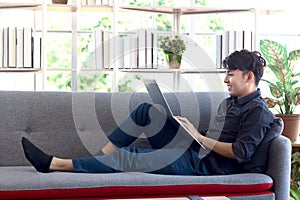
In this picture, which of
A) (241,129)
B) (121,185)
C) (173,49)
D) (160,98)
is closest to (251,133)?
(241,129)

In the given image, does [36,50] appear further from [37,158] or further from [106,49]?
[37,158]

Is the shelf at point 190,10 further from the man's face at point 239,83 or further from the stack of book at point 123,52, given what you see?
the man's face at point 239,83

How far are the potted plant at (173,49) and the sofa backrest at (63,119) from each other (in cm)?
132

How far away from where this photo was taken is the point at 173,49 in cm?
500

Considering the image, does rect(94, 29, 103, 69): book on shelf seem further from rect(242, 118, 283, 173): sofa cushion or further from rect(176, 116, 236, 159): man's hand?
rect(242, 118, 283, 173): sofa cushion

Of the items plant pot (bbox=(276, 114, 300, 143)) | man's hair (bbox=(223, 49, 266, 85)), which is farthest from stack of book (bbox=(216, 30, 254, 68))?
man's hair (bbox=(223, 49, 266, 85))

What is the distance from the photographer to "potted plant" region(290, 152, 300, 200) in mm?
3940

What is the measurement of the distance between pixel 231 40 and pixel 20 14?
188cm

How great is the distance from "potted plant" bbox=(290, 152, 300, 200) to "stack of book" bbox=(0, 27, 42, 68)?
7.14ft

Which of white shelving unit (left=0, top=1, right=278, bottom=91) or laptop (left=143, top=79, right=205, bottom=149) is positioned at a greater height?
white shelving unit (left=0, top=1, right=278, bottom=91)

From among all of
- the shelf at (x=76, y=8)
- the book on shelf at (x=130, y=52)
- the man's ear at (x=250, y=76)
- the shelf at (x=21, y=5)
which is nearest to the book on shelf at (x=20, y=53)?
the shelf at (x=21, y=5)

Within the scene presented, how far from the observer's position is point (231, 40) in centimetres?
520

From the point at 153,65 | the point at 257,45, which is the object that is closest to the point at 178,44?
the point at 153,65

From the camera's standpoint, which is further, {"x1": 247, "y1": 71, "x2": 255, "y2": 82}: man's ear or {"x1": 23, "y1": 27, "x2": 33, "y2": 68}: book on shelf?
{"x1": 23, "y1": 27, "x2": 33, "y2": 68}: book on shelf
